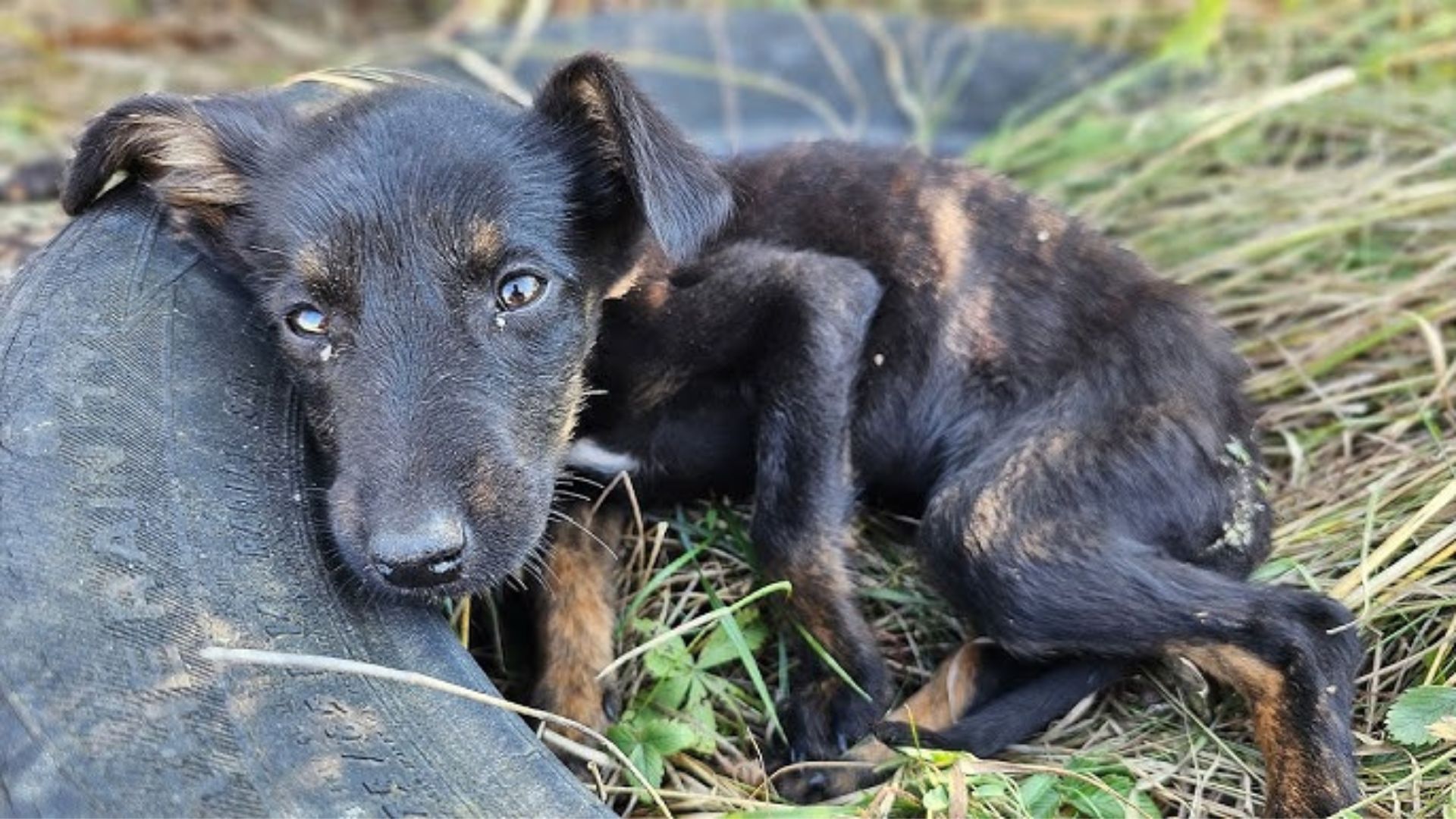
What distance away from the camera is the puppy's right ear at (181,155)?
11.0 feet

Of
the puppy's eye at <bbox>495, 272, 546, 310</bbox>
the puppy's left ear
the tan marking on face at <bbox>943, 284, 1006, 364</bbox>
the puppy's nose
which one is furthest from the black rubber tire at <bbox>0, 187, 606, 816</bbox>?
the tan marking on face at <bbox>943, 284, 1006, 364</bbox>

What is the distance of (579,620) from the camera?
12.6 ft

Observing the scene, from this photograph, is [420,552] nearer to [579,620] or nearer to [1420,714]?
[579,620]

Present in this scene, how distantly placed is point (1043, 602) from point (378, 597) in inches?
57.9

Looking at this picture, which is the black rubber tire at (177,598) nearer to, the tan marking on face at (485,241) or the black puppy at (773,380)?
the black puppy at (773,380)

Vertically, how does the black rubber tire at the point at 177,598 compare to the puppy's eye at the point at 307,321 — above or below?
below

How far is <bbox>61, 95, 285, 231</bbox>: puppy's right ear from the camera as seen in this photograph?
3.35 m

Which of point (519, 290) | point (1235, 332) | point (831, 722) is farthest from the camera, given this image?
point (1235, 332)

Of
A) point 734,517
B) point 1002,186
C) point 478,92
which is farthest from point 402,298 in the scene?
point 1002,186

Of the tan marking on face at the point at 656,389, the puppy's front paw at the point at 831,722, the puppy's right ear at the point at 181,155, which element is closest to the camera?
the puppy's right ear at the point at 181,155

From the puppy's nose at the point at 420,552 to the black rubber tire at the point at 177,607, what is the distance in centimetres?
12

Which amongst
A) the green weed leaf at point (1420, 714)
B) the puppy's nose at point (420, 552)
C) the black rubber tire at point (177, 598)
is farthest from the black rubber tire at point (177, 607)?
the green weed leaf at point (1420, 714)

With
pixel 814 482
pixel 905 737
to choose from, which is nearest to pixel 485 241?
pixel 814 482

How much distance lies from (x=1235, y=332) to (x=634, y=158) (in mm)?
2479
